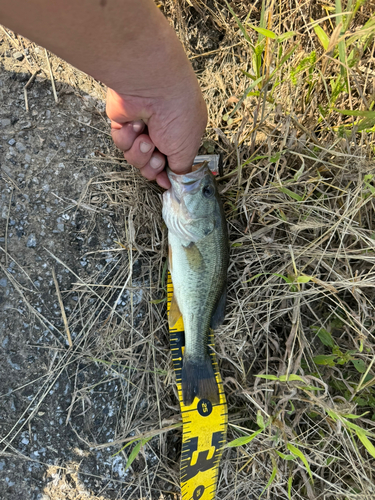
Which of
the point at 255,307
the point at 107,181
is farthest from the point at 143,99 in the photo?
the point at 255,307

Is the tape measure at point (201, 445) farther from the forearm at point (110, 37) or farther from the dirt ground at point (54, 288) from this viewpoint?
the forearm at point (110, 37)

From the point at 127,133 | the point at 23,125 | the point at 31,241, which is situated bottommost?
the point at 31,241

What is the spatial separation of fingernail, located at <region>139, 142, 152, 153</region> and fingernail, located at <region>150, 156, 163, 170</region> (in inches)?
3.6

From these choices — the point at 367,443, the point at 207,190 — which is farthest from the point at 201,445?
the point at 207,190

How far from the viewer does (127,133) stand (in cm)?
237

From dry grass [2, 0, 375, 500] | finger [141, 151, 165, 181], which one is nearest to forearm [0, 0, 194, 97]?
finger [141, 151, 165, 181]

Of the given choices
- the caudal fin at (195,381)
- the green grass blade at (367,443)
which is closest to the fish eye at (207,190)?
the caudal fin at (195,381)

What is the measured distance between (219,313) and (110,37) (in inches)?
77.8

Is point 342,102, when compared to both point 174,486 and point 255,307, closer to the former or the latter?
point 255,307

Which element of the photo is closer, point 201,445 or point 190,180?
point 190,180

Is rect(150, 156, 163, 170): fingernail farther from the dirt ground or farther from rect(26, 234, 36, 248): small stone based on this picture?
rect(26, 234, 36, 248): small stone

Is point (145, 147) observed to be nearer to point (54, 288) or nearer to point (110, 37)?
point (110, 37)

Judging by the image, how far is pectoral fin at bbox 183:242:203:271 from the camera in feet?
7.75

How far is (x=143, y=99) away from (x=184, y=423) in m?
2.45
